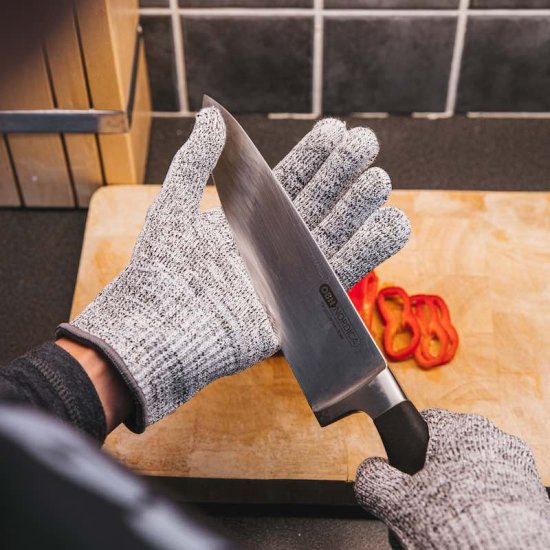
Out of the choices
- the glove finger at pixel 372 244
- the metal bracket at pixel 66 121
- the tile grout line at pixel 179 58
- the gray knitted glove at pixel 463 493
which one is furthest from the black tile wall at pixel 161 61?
the gray knitted glove at pixel 463 493

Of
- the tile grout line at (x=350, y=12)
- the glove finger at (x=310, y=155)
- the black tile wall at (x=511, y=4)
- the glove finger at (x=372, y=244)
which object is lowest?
the glove finger at (x=372, y=244)

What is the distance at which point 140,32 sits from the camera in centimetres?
86

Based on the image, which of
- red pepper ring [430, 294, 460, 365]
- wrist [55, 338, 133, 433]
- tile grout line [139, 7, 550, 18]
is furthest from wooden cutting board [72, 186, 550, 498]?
tile grout line [139, 7, 550, 18]

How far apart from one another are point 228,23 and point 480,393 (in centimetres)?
A: 49

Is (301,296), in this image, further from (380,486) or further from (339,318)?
(380,486)

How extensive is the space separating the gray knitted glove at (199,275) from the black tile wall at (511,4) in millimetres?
332

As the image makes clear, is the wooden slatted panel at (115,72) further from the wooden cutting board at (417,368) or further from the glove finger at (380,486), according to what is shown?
the glove finger at (380,486)

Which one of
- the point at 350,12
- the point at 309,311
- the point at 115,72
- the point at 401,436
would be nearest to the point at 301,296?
the point at 309,311

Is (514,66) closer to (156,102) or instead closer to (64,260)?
(156,102)

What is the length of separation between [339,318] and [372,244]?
0.07 metres

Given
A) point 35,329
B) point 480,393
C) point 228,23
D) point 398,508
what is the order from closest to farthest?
point 398,508 < point 480,393 < point 35,329 < point 228,23

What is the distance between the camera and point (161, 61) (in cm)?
89

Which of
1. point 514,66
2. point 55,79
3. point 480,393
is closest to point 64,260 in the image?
point 55,79

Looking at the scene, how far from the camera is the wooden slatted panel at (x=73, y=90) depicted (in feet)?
2.20
